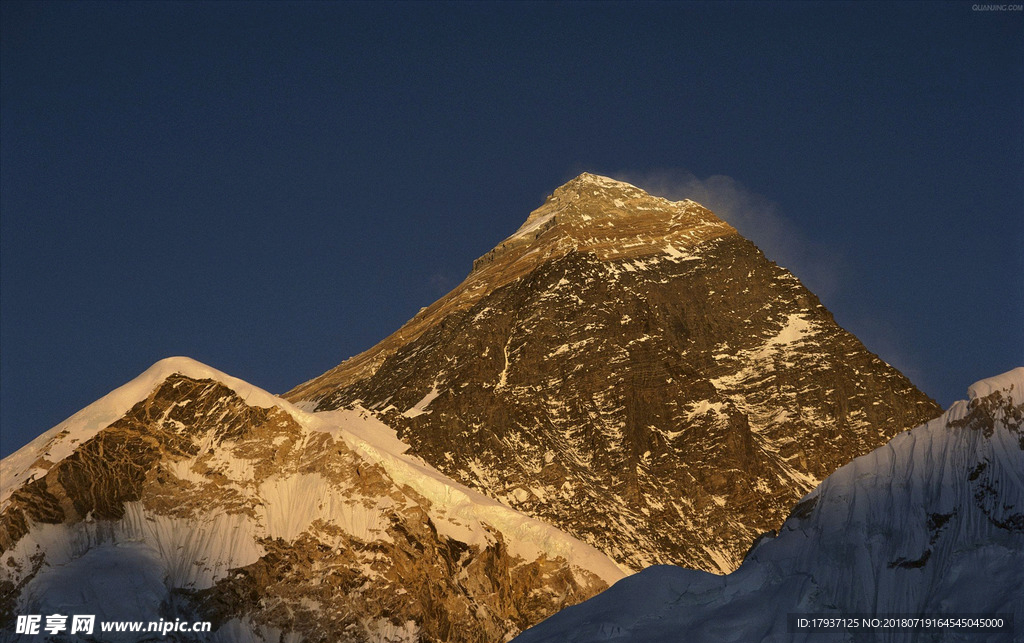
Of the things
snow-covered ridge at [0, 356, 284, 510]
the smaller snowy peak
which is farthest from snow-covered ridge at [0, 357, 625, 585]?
the smaller snowy peak

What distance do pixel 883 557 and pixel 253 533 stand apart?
332 ft

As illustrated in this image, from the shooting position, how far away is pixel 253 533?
17100cm

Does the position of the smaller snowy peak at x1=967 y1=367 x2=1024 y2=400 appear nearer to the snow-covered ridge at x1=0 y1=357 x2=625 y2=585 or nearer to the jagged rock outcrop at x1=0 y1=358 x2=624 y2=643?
the jagged rock outcrop at x1=0 y1=358 x2=624 y2=643

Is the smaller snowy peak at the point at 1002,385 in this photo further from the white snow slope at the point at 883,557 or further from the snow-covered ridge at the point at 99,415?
the snow-covered ridge at the point at 99,415

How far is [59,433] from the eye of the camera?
17775 cm

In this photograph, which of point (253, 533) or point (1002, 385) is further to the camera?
point (253, 533)

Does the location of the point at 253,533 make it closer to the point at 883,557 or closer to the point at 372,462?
the point at 372,462

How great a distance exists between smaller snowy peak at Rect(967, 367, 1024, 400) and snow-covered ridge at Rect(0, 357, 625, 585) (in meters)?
99.7

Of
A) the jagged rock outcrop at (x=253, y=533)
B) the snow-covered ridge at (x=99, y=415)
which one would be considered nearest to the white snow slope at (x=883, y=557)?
the jagged rock outcrop at (x=253, y=533)

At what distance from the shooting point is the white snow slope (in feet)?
246

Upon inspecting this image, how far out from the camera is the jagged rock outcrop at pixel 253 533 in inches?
6388

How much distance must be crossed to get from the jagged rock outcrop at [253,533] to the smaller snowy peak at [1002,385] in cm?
8997

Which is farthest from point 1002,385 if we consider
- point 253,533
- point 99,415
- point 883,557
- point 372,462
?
point 99,415

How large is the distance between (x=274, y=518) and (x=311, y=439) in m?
14.4
